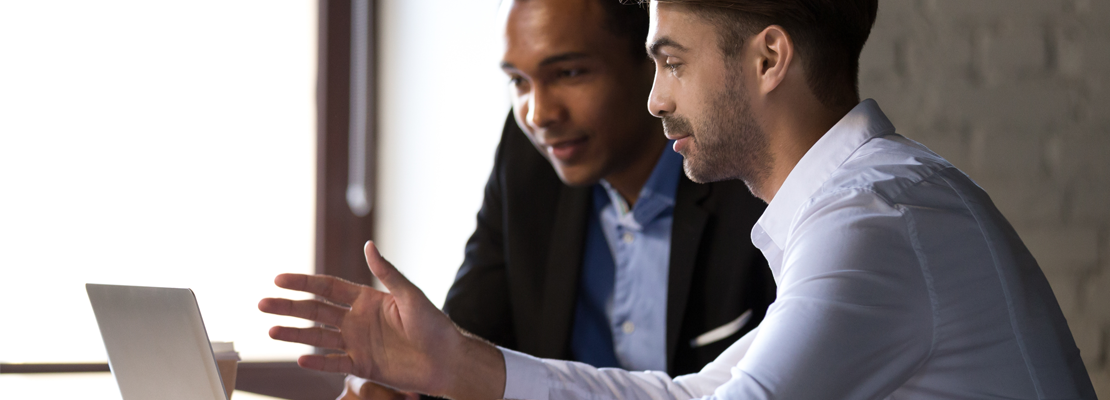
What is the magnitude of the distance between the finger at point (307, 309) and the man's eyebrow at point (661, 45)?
1.45 feet

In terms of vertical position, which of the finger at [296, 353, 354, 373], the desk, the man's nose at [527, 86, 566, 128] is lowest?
the desk

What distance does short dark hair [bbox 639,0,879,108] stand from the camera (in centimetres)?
81

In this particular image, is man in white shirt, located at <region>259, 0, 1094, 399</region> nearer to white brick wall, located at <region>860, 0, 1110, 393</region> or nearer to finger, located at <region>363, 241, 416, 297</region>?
finger, located at <region>363, 241, 416, 297</region>

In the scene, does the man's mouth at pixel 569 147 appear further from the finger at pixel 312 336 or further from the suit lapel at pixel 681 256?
the finger at pixel 312 336

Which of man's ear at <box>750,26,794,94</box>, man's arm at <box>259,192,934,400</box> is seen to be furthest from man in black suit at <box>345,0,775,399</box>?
man's arm at <box>259,192,934,400</box>

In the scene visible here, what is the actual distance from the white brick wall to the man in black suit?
0.36m

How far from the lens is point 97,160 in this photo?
171 centimetres

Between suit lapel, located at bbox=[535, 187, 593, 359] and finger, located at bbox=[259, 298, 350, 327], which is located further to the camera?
suit lapel, located at bbox=[535, 187, 593, 359]

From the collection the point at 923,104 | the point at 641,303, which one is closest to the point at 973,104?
the point at 923,104

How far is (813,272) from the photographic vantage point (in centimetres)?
60

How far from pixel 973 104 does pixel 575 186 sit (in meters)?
0.65

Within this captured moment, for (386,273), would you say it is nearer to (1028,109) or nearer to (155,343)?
→ (155,343)

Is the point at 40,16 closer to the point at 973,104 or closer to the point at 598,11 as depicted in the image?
the point at 598,11

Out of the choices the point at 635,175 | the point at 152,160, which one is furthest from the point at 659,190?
the point at 152,160
